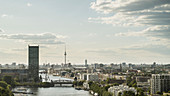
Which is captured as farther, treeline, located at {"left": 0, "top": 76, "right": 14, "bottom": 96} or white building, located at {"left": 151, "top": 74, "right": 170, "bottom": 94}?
white building, located at {"left": 151, "top": 74, "right": 170, "bottom": 94}

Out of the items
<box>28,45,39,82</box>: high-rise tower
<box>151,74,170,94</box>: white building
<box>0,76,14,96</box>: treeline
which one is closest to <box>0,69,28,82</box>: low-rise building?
Answer: <box>28,45,39,82</box>: high-rise tower

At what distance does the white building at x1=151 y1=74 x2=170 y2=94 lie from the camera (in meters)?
34.4

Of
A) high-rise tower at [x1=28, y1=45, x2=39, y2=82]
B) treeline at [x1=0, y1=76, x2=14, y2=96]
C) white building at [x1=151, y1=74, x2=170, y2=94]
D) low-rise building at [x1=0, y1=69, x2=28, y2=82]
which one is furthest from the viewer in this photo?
high-rise tower at [x1=28, y1=45, x2=39, y2=82]

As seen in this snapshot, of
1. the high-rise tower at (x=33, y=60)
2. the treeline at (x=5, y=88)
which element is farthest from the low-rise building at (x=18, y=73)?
the treeline at (x=5, y=88)

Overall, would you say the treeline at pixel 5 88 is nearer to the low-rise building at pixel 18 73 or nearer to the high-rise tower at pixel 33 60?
the low-rise building at pixel 18 73

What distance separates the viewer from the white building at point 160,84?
34375mm

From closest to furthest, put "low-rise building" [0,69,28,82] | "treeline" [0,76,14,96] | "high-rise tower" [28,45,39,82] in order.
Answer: "treeline" [0,76,14,96], "low-rise building" [0,69,28,82], "high-rise tower" [28,45,39,82]

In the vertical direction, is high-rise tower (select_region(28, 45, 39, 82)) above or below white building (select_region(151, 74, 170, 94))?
above

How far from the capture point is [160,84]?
34719 millimetres

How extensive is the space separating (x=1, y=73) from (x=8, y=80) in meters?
19.0

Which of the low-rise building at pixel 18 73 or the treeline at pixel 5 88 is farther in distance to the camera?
the low-rise building at pixel 18 73

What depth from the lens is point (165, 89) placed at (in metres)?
34.7

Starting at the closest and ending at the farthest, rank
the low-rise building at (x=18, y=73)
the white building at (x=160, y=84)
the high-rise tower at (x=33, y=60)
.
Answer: the white building at (x=160, y=84)
the low-rise building at (x=18, y=73)
the high-rise tower at (x=33, y=60)

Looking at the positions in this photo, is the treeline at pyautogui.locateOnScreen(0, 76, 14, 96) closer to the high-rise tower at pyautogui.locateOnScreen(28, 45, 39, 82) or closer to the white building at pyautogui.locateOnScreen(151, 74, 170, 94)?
the white building at pyautogui.locateOnScreen(151, 74, 170, 94)
